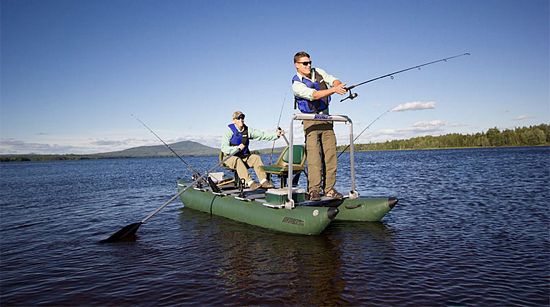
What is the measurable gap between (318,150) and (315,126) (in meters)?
0.56

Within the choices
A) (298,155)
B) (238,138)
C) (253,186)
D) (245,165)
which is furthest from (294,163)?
(238,138)

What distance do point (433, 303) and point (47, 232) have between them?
408 inches

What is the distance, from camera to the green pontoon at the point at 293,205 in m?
7.93

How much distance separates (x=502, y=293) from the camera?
16.5 ft

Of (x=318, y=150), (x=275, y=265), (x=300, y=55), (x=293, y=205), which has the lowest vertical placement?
(x=275, y=265)

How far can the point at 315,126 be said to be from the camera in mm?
8133

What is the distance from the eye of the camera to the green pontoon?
7934mm

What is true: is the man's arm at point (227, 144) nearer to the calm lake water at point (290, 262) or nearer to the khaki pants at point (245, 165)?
the khaki pants at point (245, 165)

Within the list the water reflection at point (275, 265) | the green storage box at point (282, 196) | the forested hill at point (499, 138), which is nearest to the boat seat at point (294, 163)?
the green storage box at point (282, 196)

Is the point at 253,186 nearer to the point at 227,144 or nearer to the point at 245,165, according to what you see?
the point at 245,165

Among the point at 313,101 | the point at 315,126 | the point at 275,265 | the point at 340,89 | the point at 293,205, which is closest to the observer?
A: the point at 275,265

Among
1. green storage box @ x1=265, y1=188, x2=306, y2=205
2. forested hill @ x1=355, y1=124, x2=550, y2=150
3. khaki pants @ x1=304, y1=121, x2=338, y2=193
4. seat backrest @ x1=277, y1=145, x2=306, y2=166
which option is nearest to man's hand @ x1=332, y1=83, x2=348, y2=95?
khaki pants @ x1=304, y1=121, x2=338, y2=193

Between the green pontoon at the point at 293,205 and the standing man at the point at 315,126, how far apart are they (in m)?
0.32

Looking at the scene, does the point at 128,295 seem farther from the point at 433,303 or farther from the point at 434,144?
the point at 434,144
